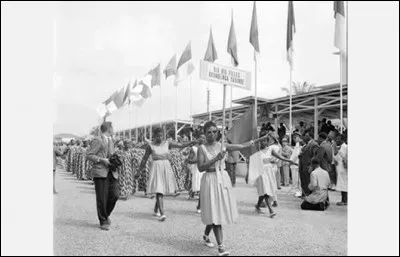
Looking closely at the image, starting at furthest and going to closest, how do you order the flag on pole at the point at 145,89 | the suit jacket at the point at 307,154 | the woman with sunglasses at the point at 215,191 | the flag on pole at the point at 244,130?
the flag on pole at the point at 145,89 → the suit jacket at the point at 307,154 → the flag on pole at the point at 244,130 → the woman with sunglasses at the point at 215,191

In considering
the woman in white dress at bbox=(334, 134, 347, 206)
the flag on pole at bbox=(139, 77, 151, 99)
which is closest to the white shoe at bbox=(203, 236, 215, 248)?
the woman in white dress at bbox=(334, 134, 347, 206)

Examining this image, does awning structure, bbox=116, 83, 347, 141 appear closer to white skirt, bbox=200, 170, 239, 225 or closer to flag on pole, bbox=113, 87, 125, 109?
flag on pole, bbox=113, 87, 125, 109

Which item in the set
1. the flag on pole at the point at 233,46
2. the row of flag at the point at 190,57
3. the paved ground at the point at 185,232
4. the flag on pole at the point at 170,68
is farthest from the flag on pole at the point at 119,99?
the paved ground at the point at 185,232

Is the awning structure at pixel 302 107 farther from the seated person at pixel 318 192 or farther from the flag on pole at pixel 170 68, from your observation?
the seated person at pixel 318 192

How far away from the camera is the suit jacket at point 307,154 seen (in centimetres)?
880

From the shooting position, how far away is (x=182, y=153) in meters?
10.5

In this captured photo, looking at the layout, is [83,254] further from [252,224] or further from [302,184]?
[302,184]

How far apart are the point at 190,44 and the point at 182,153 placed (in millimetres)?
6340

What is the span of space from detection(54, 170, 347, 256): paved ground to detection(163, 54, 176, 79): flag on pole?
31.4 ft

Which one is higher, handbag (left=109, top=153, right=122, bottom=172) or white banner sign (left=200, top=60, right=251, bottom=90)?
white banner sign (left=200, top=60, right=251, bottom=90)

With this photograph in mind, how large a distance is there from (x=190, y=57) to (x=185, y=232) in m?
10.9

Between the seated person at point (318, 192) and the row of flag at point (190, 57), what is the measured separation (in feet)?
11.8

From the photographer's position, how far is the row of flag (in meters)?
9.71

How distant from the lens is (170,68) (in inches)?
666
